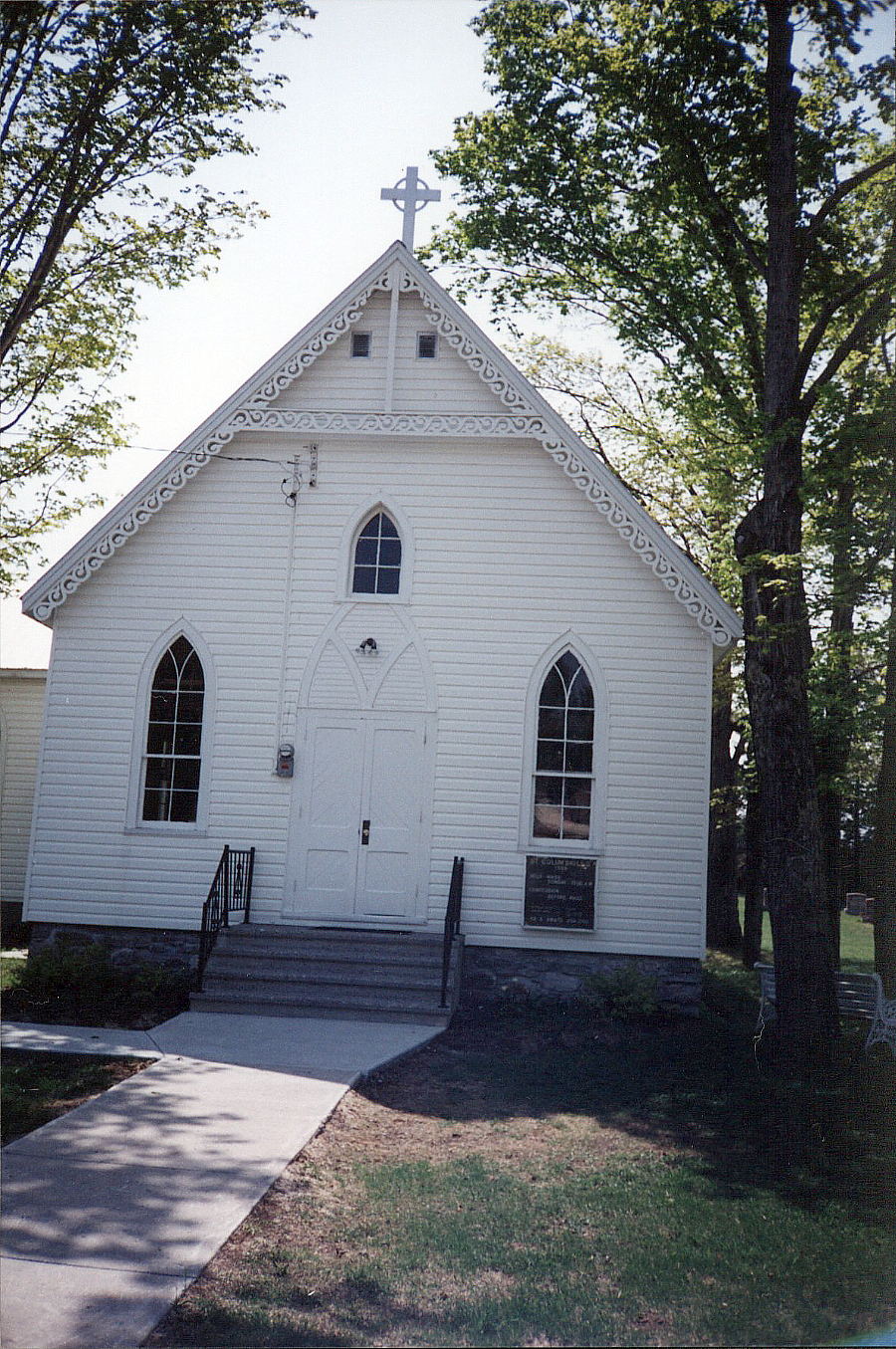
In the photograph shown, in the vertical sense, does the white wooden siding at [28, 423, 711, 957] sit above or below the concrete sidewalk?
above

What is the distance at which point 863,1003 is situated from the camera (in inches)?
428

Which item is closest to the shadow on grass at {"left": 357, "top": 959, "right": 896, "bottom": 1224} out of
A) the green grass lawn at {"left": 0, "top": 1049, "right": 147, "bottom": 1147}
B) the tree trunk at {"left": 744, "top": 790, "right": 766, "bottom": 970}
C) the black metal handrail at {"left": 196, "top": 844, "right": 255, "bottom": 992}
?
the green grass lawn at {"left": 0, "top": 1049, "right": 147, "bottom": 1147}

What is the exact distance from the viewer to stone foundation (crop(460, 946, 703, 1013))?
463 inches

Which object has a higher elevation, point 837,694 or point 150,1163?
point 837,694

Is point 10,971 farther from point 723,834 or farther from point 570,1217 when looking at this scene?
point 723,834

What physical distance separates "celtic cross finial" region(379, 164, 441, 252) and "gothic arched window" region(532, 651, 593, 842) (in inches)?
216

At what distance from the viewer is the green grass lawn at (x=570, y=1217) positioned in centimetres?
447

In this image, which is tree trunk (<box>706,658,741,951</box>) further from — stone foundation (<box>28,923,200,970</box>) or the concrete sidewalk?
the concrete sidewalk

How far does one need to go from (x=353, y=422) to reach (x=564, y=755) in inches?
174

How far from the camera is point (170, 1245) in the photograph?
495cm

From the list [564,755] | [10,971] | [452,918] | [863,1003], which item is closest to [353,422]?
[564,755]

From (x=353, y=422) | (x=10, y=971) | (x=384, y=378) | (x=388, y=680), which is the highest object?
(x=384, y=378)

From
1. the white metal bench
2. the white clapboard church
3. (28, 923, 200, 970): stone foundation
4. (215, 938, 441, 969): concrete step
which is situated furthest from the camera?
(28, 923, 200, 970): stone foundation

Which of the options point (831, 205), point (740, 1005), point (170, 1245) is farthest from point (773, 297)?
point (170, 1245)
